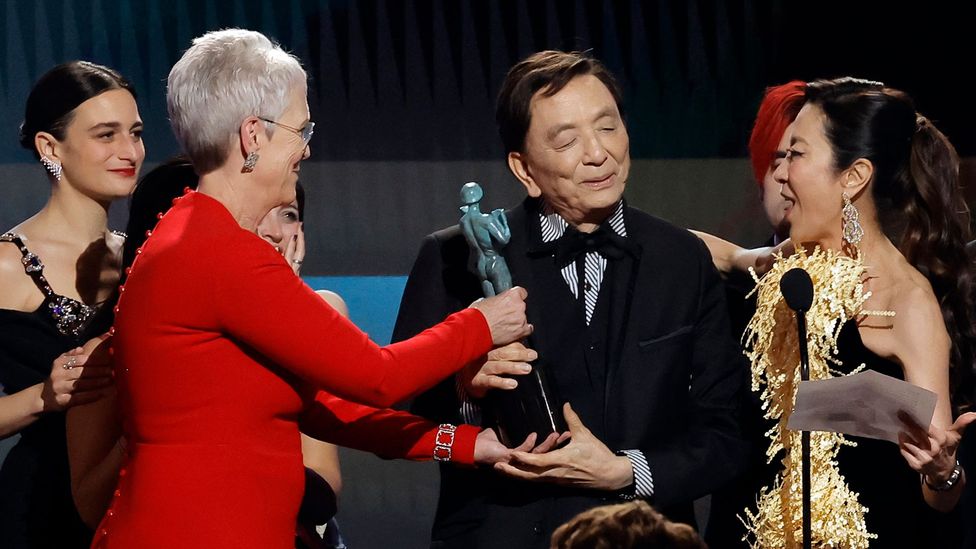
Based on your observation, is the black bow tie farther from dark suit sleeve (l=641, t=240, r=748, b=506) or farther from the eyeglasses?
the eyeglasses

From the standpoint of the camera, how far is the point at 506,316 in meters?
2.04

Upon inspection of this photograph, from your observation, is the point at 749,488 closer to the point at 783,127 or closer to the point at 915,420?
the point at 915,420

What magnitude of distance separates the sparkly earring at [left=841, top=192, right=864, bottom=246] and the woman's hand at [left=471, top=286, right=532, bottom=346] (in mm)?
650

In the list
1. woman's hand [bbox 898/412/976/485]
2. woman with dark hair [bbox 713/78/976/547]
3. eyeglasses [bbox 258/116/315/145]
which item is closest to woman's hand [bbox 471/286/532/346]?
eyeglasses [bbox 258/116/315/145]

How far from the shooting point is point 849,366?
2.29m

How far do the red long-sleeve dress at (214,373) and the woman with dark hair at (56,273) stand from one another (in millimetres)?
792

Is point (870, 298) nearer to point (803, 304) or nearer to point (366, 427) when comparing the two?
point (803, 304)

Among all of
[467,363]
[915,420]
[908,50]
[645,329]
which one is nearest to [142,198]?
[467,363]

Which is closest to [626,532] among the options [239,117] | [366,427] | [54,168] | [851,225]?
[366,427]

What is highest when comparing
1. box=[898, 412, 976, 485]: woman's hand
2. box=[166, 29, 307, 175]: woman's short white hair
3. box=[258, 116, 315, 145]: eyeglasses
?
box=[166, 29, 307, 175]: woman's short white hair

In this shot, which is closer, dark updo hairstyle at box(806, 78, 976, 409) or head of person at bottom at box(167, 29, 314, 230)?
head of person at bottom at box(167, 29, 314, 230)

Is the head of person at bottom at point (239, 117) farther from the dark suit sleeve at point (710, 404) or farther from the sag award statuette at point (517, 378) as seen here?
the dark suit sleeve at point (710, 404)

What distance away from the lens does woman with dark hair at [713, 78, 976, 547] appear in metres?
→ 2.24

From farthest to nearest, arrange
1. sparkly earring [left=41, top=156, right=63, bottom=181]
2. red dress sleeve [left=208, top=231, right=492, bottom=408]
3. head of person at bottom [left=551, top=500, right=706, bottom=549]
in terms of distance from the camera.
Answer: sparkly earring [left=41, top=156, right=63, bottom=181], red dress sleeve [left=208, top=231, right=492, bottom=408], head of person at bottom [left=551, top=500, right=706, bottom=549]
